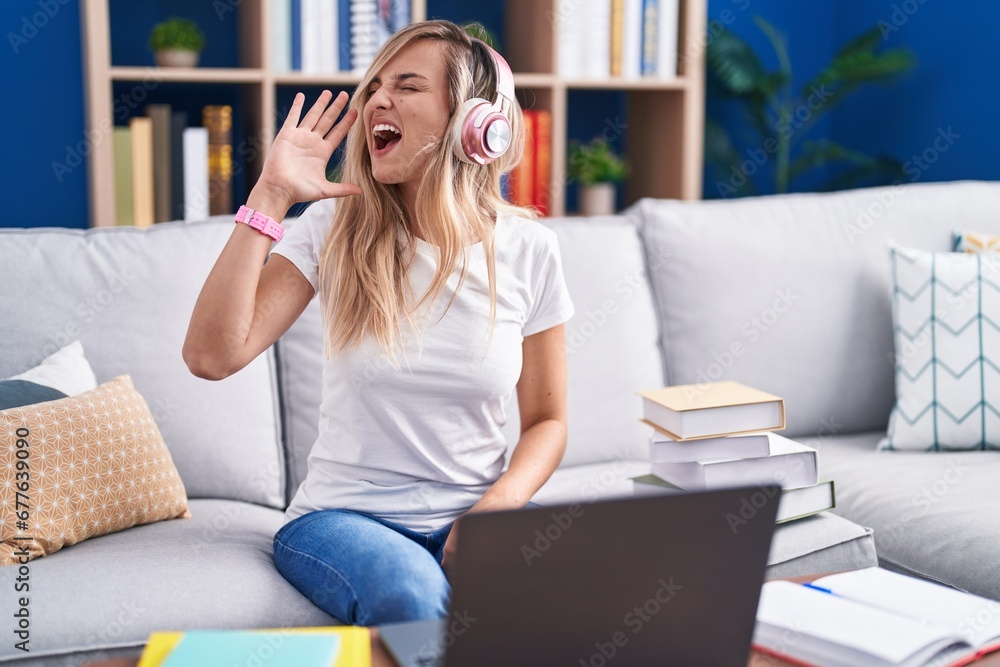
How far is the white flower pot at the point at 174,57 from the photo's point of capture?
7.92 ft

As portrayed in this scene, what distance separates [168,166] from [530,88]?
3.18 ft

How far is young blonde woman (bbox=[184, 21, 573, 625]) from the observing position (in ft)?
4.24

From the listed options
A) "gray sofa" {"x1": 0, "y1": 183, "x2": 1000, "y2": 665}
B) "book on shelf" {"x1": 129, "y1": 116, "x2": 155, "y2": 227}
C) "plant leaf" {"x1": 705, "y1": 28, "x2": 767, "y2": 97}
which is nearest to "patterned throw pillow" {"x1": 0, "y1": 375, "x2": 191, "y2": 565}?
"gray sofa" {"x1": 0, "y1": 183, "x2": 1000, "y2": 665}

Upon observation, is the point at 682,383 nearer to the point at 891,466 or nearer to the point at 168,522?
the point at 891,466

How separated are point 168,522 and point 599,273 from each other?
915 mm

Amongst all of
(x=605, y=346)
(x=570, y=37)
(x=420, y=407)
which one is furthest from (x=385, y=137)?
(x=570, y=37)

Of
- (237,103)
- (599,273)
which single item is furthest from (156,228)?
(237,103)

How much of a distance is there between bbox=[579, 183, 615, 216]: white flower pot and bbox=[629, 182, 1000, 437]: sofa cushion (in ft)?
2.32

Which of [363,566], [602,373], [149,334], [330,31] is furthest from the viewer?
[330,31]

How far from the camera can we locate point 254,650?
2.71 feet

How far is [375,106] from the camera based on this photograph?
1.37 meters

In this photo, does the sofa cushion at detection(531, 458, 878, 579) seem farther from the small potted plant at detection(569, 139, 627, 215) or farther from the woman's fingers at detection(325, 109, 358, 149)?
the small potted plant at detection(569, 139, 627, 215)

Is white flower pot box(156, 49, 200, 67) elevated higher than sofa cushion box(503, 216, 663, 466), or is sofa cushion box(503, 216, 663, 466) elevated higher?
white flower pot box(156, 49, 200, 67)

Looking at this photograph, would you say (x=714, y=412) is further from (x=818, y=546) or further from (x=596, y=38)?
(x=596, y=38)
